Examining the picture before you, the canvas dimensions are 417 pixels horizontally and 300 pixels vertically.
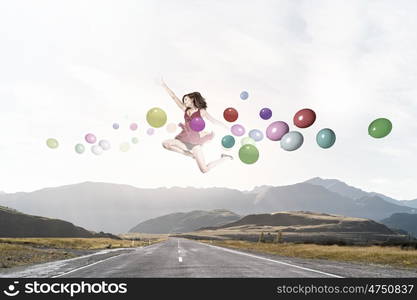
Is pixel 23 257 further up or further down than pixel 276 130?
further down

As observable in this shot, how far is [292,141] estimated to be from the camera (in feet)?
39.9

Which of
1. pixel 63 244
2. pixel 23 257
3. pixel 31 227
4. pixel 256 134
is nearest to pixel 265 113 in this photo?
pixel 256 134

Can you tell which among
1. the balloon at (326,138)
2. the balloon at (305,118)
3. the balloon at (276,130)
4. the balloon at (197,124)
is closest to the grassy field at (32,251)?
the balloon at (197,124)

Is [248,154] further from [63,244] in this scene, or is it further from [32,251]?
[63,244]

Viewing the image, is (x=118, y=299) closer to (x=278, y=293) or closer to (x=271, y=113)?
(x=278, y=293)

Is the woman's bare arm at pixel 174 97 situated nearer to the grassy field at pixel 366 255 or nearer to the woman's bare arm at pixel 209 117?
the woman's bare arm at pixel 209 117

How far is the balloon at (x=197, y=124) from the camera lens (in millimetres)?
11148

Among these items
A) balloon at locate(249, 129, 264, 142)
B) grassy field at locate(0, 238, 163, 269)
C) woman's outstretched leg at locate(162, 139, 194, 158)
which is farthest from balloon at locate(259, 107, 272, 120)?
grassy field at locate(0, 238, 163, 269)

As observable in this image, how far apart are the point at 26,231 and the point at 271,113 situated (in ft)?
376

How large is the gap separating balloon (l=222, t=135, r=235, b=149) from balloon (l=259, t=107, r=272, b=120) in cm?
163

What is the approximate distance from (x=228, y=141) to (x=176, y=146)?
6.96 feet

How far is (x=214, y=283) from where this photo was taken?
860 centimetres

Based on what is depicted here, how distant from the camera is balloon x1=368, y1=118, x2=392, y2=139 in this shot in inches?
487

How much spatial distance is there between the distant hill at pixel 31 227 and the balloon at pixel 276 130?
369 feet
